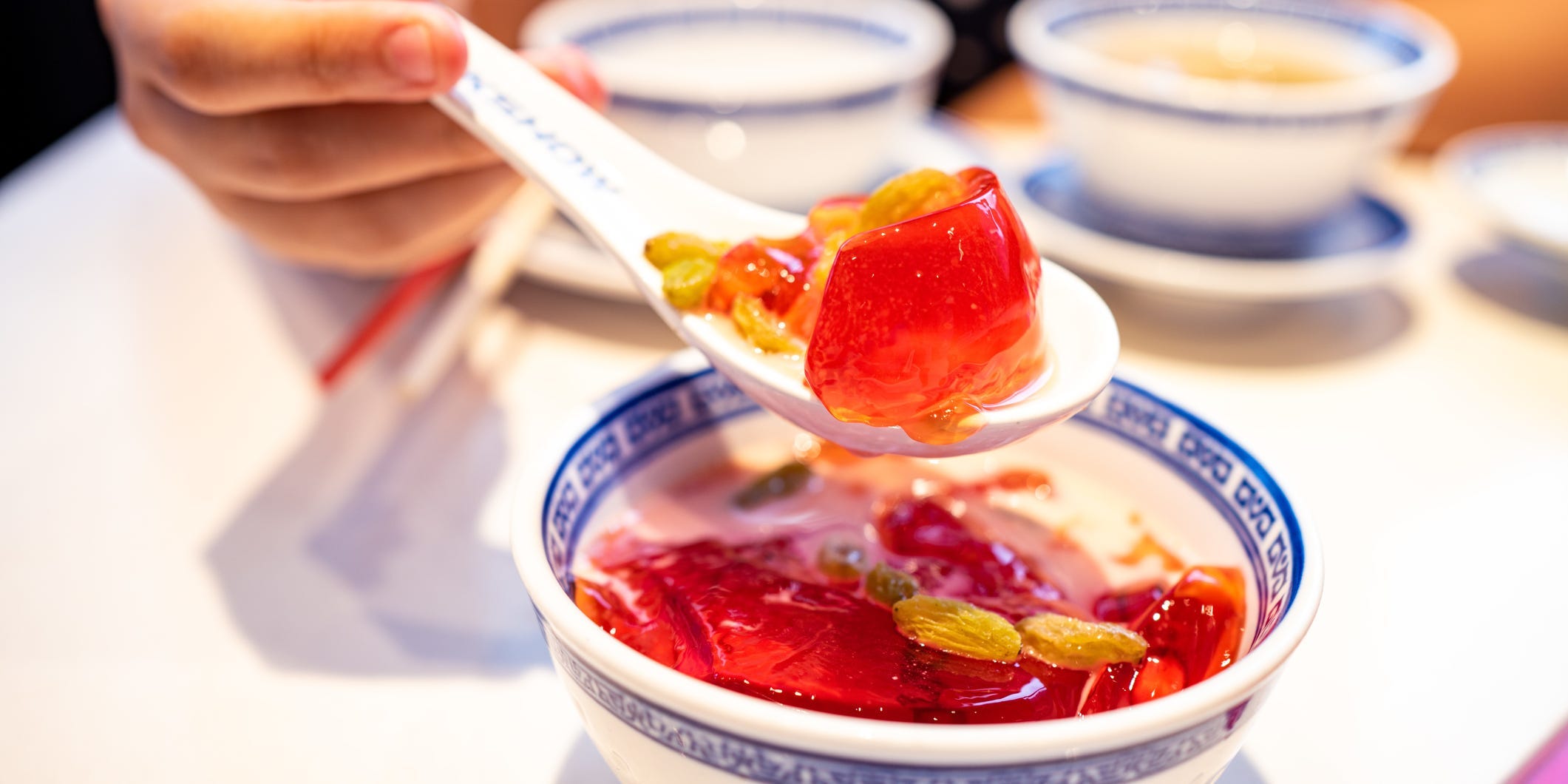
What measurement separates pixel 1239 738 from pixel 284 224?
3.08 ft

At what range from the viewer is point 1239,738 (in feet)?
1.93

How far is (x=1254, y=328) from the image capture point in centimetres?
133

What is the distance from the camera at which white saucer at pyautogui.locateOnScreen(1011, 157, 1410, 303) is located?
1235 mm

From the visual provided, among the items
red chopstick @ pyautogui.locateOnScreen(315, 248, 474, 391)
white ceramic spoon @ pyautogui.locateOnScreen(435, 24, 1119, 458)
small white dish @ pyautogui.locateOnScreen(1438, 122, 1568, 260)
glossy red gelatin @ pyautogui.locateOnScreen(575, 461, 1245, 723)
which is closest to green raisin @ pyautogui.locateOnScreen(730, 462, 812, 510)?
glossy red gelatin @ pyautogui.locateOnScreen(575, 461, 1245, 723)

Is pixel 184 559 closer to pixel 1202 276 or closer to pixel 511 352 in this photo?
pixel 511 352

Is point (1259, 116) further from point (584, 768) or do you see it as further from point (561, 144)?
point (584, 768)

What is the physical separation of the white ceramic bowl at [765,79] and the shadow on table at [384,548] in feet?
1.26

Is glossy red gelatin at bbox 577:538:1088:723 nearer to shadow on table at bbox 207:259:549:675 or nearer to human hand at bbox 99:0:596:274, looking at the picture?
shadow on table at bbox 207:259:549:675

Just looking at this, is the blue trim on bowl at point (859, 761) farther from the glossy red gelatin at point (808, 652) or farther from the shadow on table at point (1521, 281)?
the shadow on table at point (1521, 281)

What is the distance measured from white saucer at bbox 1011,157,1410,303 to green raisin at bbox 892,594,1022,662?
0.70 meters

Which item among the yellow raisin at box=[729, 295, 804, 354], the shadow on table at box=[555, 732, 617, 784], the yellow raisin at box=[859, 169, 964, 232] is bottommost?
the shadow on table at box=[555, 732, 617, 784]

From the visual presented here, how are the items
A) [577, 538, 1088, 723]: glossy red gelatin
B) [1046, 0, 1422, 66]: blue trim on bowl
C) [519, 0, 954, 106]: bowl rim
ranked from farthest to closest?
1. [1046, 0, 1422, 66]: blue trim on bowl
2. [519, 0, 954, 106]: bowl rim
3. [577, 538, 1088, 723]: glossy red gelatin

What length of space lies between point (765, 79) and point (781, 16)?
1.40ft

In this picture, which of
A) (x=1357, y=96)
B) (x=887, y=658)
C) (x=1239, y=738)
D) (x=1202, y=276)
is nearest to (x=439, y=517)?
(x=887, y=658)
